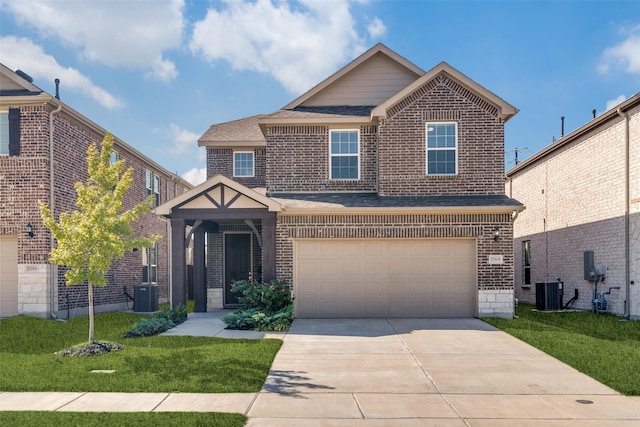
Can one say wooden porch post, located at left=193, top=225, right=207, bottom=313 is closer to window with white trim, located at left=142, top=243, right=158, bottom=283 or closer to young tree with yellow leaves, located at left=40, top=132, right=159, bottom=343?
young tree with yellow leaves, located at left=40, top=132, right=159, bottom=343

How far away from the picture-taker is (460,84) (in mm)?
15961

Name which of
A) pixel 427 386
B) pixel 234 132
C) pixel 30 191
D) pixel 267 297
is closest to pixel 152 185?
pixel 234 132

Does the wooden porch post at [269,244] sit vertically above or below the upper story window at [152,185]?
below

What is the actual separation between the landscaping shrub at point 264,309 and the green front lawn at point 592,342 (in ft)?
18.9

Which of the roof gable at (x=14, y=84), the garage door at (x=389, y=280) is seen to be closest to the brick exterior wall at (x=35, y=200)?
the roof gable at (x=14, y=84)

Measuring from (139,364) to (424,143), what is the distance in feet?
34.9

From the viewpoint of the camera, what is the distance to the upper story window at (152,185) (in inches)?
941

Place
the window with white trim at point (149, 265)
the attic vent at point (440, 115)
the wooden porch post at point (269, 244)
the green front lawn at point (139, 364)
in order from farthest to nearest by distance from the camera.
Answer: the window with white trim at point (149, 265), the attic vent at point (440, 115), the wooden porch post at point (269, 244), the green front lawn at point (139, 364)

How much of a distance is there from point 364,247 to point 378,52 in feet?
23.5

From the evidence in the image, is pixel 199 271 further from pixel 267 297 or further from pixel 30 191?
pixel 30 191

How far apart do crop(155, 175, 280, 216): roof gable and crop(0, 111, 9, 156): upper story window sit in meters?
5.53

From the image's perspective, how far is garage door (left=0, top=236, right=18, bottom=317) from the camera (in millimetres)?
15719

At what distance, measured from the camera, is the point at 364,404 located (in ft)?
→ 23.3

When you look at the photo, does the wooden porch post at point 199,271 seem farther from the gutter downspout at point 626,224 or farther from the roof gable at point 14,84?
the gutter downspout at point 626,224
